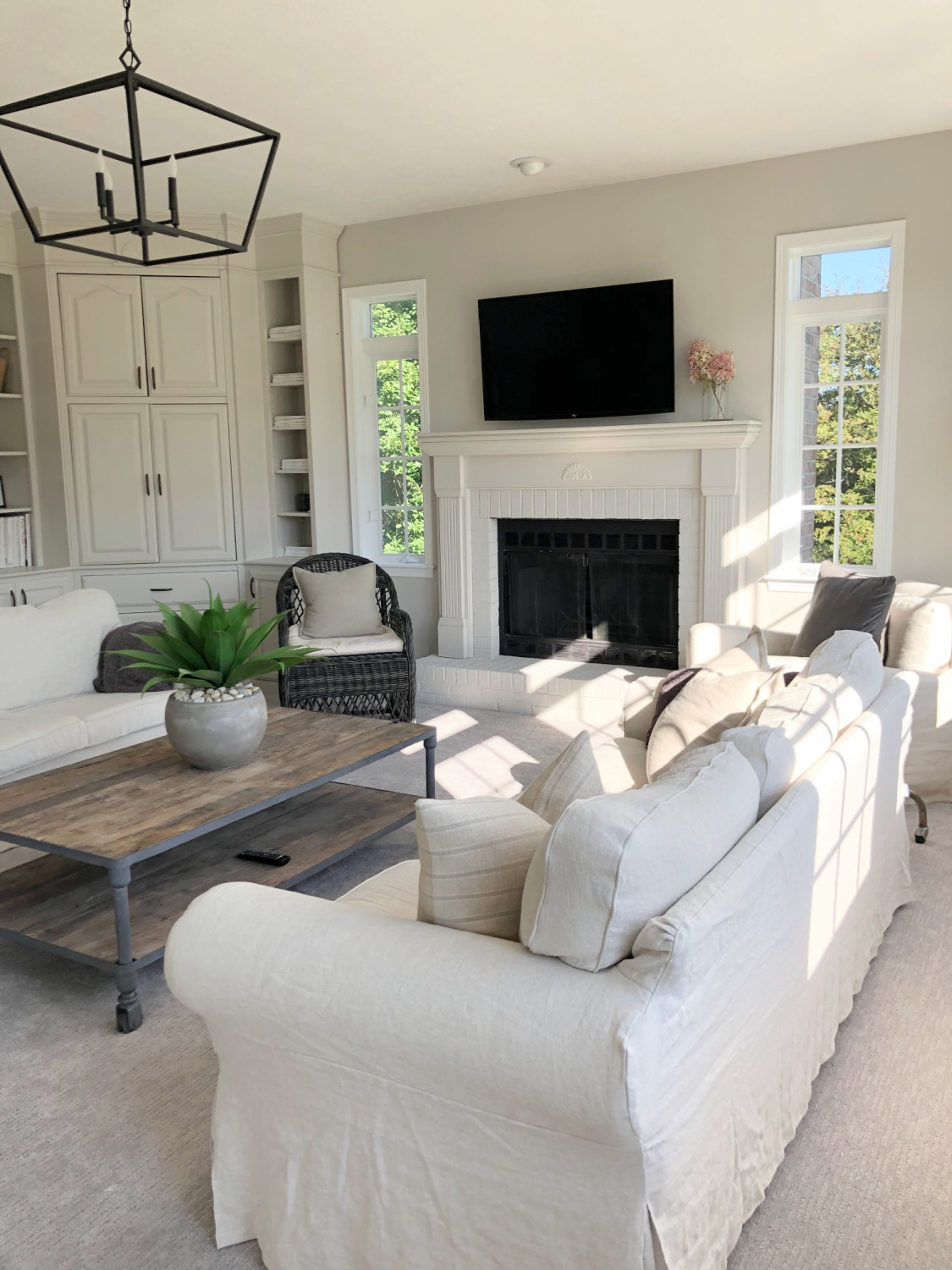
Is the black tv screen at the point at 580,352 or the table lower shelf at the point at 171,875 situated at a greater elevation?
the black tv screen at the point at 580,352

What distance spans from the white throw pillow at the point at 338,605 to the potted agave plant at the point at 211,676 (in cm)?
214

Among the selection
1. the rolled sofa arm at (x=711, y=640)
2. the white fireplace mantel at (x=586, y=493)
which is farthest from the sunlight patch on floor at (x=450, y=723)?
the rolled sofa arm at (x=711, y=640)

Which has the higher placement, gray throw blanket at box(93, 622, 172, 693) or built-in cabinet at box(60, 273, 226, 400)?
built-in cabinet at box(60, 273, 226, 400)

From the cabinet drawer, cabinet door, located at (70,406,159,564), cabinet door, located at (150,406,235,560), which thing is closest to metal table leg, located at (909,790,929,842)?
the cabinet drawer

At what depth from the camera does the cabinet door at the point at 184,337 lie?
6055mm

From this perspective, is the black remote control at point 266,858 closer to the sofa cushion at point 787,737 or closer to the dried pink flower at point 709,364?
the sofa cushion at point 787,737

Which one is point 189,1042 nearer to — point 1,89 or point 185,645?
point 185,645

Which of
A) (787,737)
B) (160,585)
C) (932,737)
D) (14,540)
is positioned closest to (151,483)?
(160,585)

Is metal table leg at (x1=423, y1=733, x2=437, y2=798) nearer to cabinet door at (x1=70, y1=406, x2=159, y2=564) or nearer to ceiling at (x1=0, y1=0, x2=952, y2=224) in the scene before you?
ceiling at (x1=0, y1=0, x2=952, y2=224)

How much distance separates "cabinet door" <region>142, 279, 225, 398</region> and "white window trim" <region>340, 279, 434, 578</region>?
2.56 feet

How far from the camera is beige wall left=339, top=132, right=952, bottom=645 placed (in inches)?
188

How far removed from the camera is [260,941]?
63.6 inches

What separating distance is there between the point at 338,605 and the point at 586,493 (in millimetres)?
1530

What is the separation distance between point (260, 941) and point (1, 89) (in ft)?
12.6
